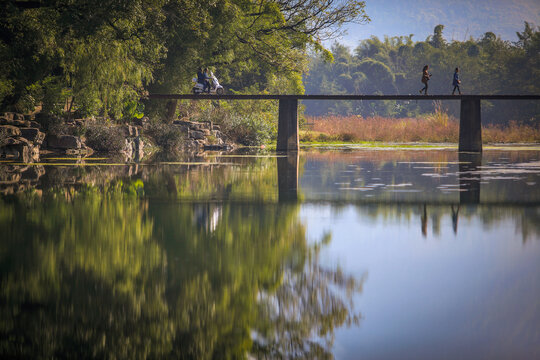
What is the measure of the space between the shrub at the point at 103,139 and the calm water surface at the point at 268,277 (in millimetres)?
19308

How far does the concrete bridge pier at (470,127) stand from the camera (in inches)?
1480

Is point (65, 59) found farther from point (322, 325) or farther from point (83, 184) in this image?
point (322, 325)

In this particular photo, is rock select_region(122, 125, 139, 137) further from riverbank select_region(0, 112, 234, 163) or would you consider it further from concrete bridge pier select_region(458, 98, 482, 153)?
concrete bridge pier select_region(458, 98, 482, 153)

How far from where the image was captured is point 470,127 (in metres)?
37.9

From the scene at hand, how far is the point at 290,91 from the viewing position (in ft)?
201

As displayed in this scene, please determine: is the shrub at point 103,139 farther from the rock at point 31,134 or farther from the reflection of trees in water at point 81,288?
the reflection of trees in water at point 81,288

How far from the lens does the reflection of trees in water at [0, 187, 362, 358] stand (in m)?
4.54

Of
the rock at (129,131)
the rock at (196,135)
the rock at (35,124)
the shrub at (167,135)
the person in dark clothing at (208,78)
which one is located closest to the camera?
the rock at (35,124)

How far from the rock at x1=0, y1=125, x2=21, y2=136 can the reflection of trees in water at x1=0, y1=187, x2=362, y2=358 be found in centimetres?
1643

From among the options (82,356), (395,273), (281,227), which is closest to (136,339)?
(82,356)

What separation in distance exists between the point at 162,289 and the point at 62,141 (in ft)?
82.1

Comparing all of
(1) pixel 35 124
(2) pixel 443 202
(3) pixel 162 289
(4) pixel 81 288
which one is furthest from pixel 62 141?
(3) pixel 162 289

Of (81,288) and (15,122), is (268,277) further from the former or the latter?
(15,122)

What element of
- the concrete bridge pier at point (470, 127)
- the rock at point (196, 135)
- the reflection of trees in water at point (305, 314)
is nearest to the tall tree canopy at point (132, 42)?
the rock at point (196, 135)
